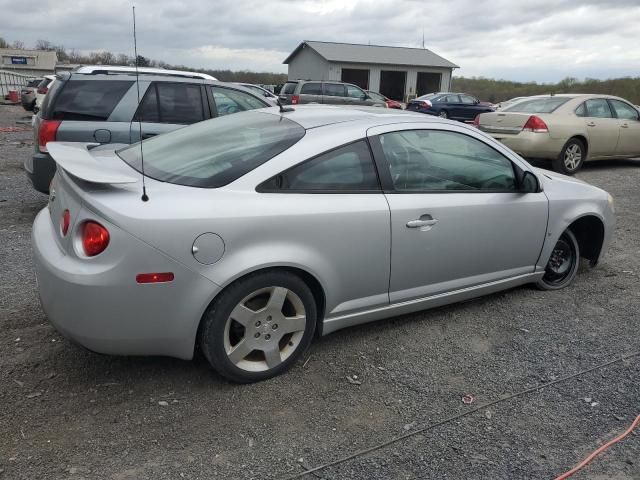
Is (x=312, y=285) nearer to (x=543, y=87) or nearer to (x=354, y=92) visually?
(x=354, y=92)

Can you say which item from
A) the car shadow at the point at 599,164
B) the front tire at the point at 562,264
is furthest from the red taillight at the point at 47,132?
the car shadow at the point at 599,164

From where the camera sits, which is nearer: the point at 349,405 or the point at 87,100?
the point at 349,405

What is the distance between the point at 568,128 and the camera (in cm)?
958

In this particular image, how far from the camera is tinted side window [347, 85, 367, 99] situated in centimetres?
2017

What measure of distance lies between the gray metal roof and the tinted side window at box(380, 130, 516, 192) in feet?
115

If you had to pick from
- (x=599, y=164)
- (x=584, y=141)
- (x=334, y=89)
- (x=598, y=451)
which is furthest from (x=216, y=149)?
(x=334, y=89)

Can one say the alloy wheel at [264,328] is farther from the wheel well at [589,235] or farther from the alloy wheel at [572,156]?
the alloy wheel at [572,156]

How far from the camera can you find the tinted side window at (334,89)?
20.0 metres

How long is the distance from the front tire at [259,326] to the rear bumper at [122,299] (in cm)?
11

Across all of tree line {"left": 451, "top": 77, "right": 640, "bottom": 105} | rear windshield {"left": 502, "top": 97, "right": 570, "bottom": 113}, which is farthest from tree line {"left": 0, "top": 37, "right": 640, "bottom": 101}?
rear windshield {"left": 502, "top": 97, "right": 570, "bottom": 113}

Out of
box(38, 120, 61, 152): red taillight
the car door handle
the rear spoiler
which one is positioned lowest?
the car door handle

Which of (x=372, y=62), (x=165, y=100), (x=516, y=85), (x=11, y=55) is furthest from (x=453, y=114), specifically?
(x=516, y=85)

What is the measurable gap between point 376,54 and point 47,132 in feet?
120

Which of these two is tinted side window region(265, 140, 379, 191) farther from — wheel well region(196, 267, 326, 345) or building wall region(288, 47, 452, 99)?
building wall region(288, 47, 452, 99)
